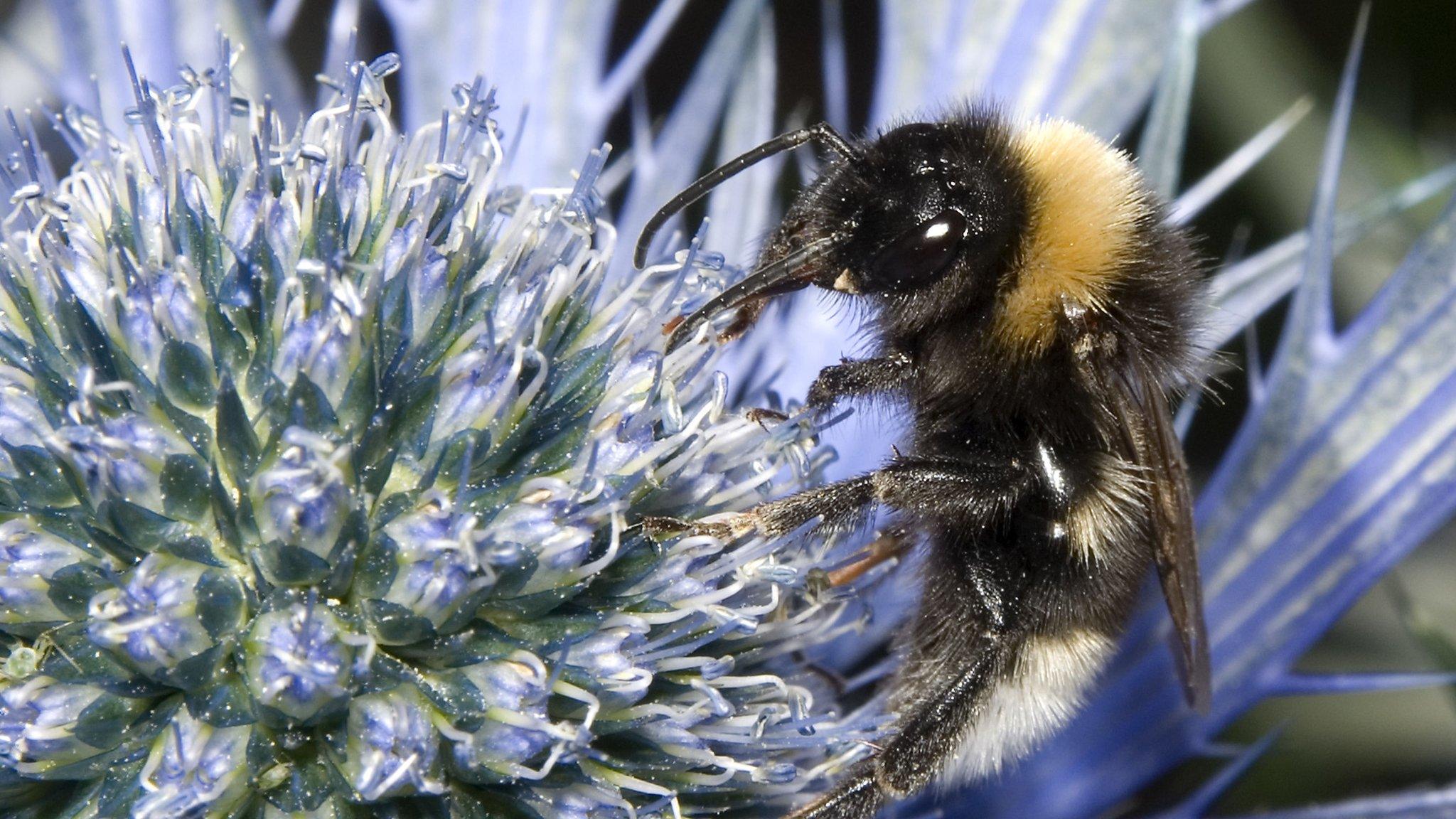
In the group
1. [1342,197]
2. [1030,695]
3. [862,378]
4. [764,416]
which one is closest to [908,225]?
[862,378]

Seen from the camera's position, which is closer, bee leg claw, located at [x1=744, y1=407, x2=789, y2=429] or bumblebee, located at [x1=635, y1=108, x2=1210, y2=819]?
bumblebee, located at [x1=635, y1=108, x2=1210, y2=819]

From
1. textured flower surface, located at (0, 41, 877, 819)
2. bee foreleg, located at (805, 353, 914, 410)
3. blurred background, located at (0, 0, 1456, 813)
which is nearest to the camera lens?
textured flower surface, located at (0, 41, 877, 819)

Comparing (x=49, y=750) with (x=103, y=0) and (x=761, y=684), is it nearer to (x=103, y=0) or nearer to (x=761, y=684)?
(x=761, y=684)

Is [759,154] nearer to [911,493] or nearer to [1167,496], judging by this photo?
[911,493]

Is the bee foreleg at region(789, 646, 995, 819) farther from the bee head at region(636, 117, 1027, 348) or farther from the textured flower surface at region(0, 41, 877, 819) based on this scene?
the bee head at region(636, 117, 1027, 348)

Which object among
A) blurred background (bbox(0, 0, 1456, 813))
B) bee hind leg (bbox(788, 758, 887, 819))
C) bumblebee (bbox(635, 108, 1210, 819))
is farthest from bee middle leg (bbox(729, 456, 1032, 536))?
blurred background (bbox(0, 0, 1456, 813))

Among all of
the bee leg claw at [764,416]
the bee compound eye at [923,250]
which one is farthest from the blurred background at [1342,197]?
the bee compound eye at [923,250]

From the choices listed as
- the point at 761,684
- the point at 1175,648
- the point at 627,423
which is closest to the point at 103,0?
the point at 627,423
